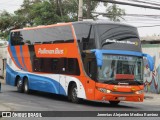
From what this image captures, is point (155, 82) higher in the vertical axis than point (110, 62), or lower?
lower

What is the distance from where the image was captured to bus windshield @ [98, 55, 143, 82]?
20031 mm

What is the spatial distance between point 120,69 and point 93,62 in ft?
4.08

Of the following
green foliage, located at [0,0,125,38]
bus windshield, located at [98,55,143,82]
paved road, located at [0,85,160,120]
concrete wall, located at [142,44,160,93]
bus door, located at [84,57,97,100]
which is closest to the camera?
paved road, located at [0,85,160,120]

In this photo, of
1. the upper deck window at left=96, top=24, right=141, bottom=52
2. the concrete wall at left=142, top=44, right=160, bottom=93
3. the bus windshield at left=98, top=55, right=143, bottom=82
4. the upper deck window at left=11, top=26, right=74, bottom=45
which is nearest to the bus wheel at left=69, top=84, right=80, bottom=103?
the bus windshield at left=98, top=55, right=143, bottom=82

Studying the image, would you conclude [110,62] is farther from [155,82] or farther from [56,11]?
[56,11]

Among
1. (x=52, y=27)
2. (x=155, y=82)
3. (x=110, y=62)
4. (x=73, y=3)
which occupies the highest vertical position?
(x=73, y=3)

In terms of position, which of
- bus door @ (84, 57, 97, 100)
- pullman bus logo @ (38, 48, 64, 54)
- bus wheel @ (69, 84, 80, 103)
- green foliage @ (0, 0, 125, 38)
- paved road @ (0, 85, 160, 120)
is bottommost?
paved road @ (0, 85, 160, 120)

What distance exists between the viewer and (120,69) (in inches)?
795

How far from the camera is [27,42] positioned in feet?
88.5

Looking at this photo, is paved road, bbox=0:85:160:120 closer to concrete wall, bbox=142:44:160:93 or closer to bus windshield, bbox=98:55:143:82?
→ bus windshield, bbox=98:55:143:82

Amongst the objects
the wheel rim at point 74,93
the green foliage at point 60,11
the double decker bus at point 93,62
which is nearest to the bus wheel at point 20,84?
the double decker bus at point 93,62

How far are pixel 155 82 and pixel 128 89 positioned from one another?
13258mm

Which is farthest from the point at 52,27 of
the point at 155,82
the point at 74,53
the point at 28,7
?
the point at 28,7

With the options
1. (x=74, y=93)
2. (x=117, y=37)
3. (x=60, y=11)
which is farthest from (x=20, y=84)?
(x=60, y=11)
